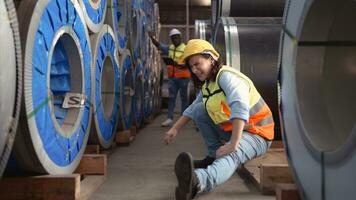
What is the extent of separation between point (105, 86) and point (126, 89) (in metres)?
0.77

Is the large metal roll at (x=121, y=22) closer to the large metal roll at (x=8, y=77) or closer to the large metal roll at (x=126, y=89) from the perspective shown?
the large metal roll at (x=126, y=89)

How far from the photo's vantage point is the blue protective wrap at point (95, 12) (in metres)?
2.92

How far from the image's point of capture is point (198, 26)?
316 inches

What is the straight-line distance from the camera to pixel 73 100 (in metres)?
2.65

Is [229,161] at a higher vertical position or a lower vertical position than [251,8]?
lower

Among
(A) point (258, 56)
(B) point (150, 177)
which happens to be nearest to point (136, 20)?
(A) point (258, 56)

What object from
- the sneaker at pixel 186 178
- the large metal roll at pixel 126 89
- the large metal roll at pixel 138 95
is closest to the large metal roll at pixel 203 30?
the large metal roll at pixel 138 95

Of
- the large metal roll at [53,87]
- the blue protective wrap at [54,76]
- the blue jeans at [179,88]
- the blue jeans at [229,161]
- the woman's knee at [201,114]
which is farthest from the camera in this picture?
the blue jeans at [179,88]

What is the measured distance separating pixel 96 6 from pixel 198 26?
197 inches

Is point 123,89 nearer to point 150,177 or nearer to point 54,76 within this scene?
point 150,177

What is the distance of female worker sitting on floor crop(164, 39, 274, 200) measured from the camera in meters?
2.22

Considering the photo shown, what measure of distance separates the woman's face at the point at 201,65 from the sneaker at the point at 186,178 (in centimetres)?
49

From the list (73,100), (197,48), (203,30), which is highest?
(203,30)

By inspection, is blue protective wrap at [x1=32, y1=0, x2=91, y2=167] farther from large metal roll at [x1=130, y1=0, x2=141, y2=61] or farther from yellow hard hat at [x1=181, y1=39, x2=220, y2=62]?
large metal roll at [x1=130, y1=0, x2=141, y2=61]
